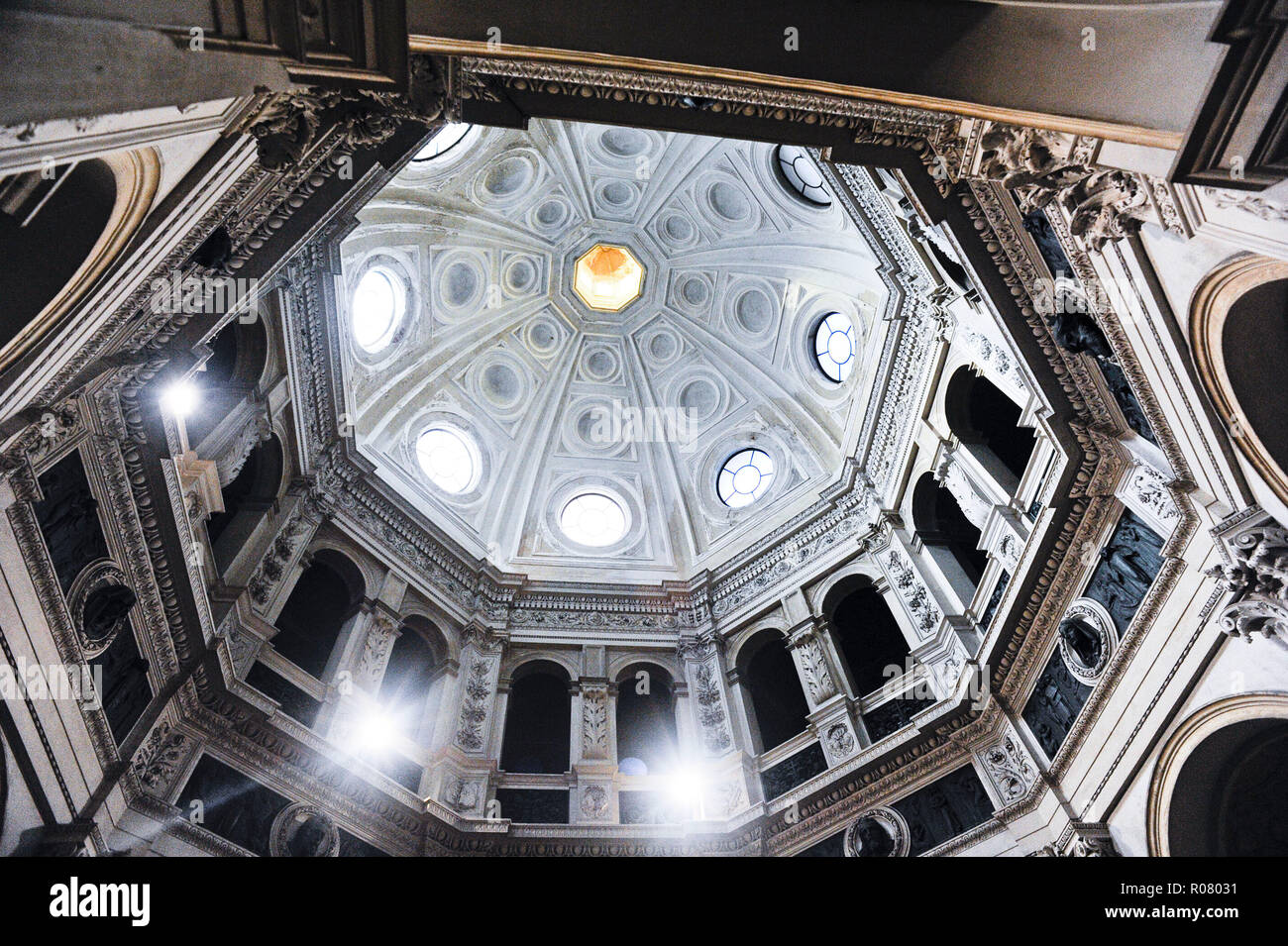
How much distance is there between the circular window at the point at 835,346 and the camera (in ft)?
61.0

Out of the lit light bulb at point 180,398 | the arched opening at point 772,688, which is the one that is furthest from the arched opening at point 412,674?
the arched opening at point 772,688

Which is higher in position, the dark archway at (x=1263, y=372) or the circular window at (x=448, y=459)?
the circular window at (x=448, y=459)

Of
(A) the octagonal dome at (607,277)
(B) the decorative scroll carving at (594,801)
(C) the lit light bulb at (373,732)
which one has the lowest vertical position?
(B) the decorative scroll carving at (594,801)

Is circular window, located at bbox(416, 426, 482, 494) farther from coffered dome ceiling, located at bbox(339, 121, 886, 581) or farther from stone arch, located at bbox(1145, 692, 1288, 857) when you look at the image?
stone arch, located at bbox(1145, 692, 1288, 857)

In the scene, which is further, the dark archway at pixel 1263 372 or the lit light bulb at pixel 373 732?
the lit light bulb at pixel 373 732

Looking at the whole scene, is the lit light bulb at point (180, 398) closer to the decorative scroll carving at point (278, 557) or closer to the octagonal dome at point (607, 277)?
the decorative scroll carving at point (278, 557)

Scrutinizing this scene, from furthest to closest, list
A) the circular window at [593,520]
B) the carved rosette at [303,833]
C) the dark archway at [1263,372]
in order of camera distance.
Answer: the circular window at [593,520], the carved rosette at [303,833], the dark archway at [1263,372]

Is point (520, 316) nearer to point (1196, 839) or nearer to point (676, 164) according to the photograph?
point (676, 164)

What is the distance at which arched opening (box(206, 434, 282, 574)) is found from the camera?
12.6m

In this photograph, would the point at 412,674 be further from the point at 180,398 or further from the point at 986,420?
the point at 986,420

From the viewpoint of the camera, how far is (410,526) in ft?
55.2

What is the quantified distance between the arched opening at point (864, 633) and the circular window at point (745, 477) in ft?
14.7

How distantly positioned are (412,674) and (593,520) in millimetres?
7136
